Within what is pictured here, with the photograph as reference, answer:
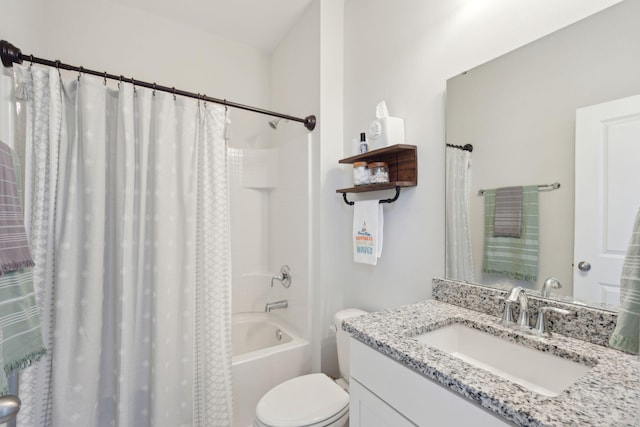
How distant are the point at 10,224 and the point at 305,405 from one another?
124cm

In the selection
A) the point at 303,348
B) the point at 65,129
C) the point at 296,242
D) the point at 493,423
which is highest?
the point at 65,129

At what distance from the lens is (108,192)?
1304mm

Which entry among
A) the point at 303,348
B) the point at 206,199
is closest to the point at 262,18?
the point at 206,199

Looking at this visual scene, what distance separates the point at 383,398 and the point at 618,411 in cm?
52

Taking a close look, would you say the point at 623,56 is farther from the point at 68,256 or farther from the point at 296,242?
the point at 68,256

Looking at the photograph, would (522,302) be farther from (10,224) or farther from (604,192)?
(10,224)

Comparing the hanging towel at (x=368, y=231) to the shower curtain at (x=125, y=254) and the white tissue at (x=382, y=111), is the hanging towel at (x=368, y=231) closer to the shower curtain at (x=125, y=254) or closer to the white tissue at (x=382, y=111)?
the white tissue at (x=382, y=111)

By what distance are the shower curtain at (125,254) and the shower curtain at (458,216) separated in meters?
1.12

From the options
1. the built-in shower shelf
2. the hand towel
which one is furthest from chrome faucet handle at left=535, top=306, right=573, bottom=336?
the hand towel

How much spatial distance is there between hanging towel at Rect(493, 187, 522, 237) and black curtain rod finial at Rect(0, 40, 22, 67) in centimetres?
198

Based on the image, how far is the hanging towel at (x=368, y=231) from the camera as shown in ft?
4.87

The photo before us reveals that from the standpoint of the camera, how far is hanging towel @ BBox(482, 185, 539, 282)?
0.98m

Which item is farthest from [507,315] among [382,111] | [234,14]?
[234,14]

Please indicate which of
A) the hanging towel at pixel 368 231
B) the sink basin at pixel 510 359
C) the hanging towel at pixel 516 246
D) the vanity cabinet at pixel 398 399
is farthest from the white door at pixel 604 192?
the hanging towel at pixel 368 231
